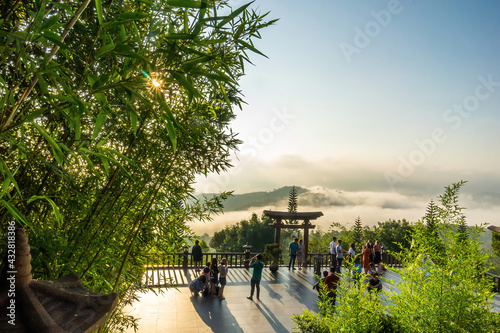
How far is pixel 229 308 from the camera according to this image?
20.9 feet

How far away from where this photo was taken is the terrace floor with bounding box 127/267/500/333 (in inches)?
215

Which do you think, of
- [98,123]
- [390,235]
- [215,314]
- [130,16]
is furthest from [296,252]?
[390,235]

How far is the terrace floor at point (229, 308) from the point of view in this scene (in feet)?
17.9

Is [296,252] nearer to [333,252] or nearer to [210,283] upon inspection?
[333,252]

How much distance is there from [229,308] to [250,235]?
35.5 metres

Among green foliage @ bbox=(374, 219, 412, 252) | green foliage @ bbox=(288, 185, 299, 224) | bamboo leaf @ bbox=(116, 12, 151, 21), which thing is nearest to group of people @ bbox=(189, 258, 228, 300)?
bamboo leaf @ bbox=(116, 12, 151, 21)

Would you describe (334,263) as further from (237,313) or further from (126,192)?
(126,192)

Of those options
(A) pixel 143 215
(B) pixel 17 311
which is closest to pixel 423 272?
(A) pixel 143 215


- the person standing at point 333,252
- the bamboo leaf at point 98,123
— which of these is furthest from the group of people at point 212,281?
the bamboo leaf at point 98,123

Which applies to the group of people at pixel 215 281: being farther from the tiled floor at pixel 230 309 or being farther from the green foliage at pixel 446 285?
the green foliage at pixel 446 285

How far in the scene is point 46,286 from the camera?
119 cm

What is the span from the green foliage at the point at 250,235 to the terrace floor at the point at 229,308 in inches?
1294

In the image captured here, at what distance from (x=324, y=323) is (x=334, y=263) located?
7.44 meters

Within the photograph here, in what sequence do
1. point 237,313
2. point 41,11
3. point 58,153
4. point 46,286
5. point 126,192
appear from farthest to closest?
point 237,313
point 126,192
point 46,286
point 58,153
point 41,11
